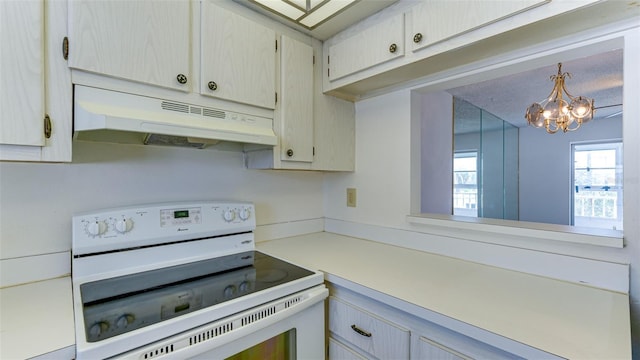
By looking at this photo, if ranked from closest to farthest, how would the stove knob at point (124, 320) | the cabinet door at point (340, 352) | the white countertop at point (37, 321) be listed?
the white countertop at point (37, 321) → the stove knob at point (124, 320) → the cabinet door at point (340, 352)

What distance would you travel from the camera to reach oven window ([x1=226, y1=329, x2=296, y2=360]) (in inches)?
35.6

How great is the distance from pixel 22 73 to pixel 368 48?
1.29 meters

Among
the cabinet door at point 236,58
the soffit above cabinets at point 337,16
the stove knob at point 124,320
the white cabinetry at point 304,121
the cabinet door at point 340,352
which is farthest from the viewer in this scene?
the white cabinetry at point 304,121

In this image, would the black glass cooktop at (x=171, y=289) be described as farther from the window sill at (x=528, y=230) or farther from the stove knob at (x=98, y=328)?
the window sill at (x=528, y=230)

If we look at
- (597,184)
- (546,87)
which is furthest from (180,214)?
(597,184)

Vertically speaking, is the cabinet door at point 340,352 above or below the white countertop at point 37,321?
below

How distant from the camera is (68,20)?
88 cm

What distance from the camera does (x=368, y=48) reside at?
136 cm

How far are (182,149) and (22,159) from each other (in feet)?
1.94

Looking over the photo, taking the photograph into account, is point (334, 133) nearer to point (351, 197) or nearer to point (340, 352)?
point (351, 197)

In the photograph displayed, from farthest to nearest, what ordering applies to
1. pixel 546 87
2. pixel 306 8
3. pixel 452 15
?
pixel 546 87, pixel 306 8, pixel 452 15

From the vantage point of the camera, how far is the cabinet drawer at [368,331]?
0.93 meters

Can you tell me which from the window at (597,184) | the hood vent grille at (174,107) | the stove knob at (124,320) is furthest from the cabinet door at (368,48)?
the window at (597,184)

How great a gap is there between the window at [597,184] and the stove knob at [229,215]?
17.6ft
